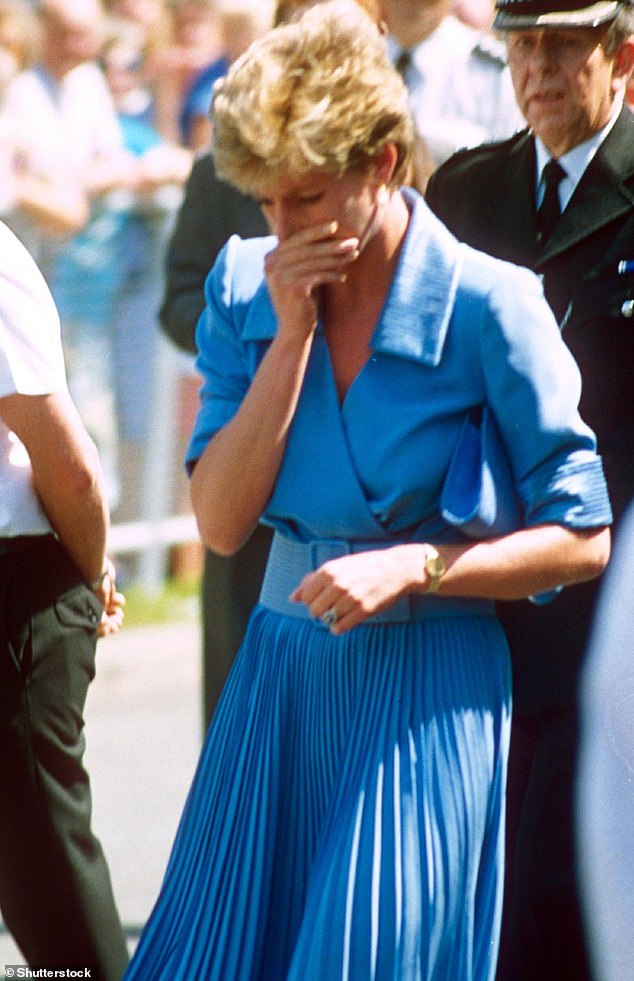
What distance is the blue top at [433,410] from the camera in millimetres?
2758

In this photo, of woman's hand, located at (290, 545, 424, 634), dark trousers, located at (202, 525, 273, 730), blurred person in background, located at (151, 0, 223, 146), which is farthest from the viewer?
blurred person in background, located at (151, 0, 223, 146)

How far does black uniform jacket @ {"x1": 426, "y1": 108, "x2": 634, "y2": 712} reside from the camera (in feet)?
10.5

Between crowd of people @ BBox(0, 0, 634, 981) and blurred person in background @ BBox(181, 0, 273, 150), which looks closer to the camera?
crowd of people @ BBox(0, 0, 634, 981)

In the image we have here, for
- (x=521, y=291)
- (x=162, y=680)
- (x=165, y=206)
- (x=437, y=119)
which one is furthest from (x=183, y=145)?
(x=521, y=291)

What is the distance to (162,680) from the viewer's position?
22.4 ft

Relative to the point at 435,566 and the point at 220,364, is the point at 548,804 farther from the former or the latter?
the point at 220,364

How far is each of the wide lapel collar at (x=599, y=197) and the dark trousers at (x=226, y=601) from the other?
4.08 feet

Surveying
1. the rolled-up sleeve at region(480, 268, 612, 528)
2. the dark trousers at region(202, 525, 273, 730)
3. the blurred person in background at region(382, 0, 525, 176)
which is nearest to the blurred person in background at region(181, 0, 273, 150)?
the blurred person in background at region(382, 0, 525, 176)

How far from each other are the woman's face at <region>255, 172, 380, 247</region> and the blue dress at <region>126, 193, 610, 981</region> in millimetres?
133

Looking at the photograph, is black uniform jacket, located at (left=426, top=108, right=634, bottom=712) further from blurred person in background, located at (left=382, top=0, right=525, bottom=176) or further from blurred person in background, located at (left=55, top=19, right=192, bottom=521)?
blurred person in background, located at (left=55, top=19, right=192, bottom=521)

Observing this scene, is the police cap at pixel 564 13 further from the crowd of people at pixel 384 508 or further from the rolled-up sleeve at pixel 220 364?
the rolled-up sleeve at pixel 220 364

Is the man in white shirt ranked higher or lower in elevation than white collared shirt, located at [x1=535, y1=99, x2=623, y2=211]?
lower

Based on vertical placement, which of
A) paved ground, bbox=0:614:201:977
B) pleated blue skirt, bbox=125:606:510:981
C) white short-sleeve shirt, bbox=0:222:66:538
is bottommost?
paved ground, bbox=0:614:201:977

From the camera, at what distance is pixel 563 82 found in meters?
3.28
